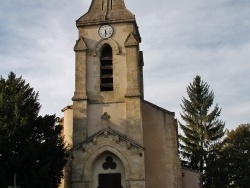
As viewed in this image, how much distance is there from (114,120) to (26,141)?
20.4 feet

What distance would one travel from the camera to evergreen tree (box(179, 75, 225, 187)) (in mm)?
36594

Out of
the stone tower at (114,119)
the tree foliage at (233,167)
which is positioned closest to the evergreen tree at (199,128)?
the tree foliage at (233,167)

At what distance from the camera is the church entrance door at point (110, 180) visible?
2402cm

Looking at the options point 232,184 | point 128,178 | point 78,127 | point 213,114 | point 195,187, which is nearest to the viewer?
point 128,178

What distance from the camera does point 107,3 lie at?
92.7 feet

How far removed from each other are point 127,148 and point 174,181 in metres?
3.89

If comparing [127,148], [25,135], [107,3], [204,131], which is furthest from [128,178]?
[204,131]

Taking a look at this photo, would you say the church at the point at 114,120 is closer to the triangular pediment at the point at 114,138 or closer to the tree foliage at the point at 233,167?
the triangular pediment at the point at 114,138

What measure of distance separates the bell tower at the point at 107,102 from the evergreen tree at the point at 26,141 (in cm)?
230

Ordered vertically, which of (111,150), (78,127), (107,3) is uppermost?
(107,3)

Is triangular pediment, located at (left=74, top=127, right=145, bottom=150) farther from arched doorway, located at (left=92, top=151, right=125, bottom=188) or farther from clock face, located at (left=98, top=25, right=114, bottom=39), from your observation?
clock face, located at (left=98, top=25, right=114, bottom=39)

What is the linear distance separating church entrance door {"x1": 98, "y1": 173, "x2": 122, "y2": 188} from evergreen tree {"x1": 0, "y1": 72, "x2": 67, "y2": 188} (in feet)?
9.78

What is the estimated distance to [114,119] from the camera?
25234mm

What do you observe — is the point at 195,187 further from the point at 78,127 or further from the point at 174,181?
the point at 78,127
